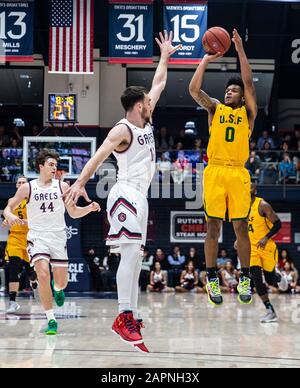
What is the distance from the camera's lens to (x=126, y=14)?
53.8 ft

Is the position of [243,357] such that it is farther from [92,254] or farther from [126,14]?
[92,254]

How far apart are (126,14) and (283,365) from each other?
11250mm

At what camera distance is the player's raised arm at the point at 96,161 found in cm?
575

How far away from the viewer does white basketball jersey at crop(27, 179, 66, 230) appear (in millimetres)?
9602

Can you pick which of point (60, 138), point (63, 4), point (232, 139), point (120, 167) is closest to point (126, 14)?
point (63, 4)

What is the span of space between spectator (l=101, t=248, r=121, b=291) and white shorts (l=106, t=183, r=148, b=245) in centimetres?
1406

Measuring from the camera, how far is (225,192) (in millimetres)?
7648

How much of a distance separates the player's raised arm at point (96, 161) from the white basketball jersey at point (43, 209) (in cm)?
345

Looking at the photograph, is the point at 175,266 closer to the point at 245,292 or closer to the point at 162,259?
the point at 162,259

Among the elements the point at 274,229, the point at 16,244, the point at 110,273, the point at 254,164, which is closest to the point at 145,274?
the point at 110,273

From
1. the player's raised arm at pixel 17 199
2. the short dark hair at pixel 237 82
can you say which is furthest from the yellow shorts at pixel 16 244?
the short dark hair at pixel 237 82

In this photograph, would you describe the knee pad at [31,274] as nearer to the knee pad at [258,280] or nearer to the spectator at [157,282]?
the knee pad at [258,280]

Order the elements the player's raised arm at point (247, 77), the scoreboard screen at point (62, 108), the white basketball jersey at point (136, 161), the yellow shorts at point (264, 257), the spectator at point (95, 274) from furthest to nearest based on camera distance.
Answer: the spectator at point (95, 274) < the scoreboard screen at point (62, 108) < the yellow shorts at point (264, 257) < the player's raised arm at point (247, 77) < the white basketball jersey at point (136, 161)

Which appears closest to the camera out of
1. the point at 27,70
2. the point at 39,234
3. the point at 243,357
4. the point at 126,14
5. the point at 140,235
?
the point at 140,235
